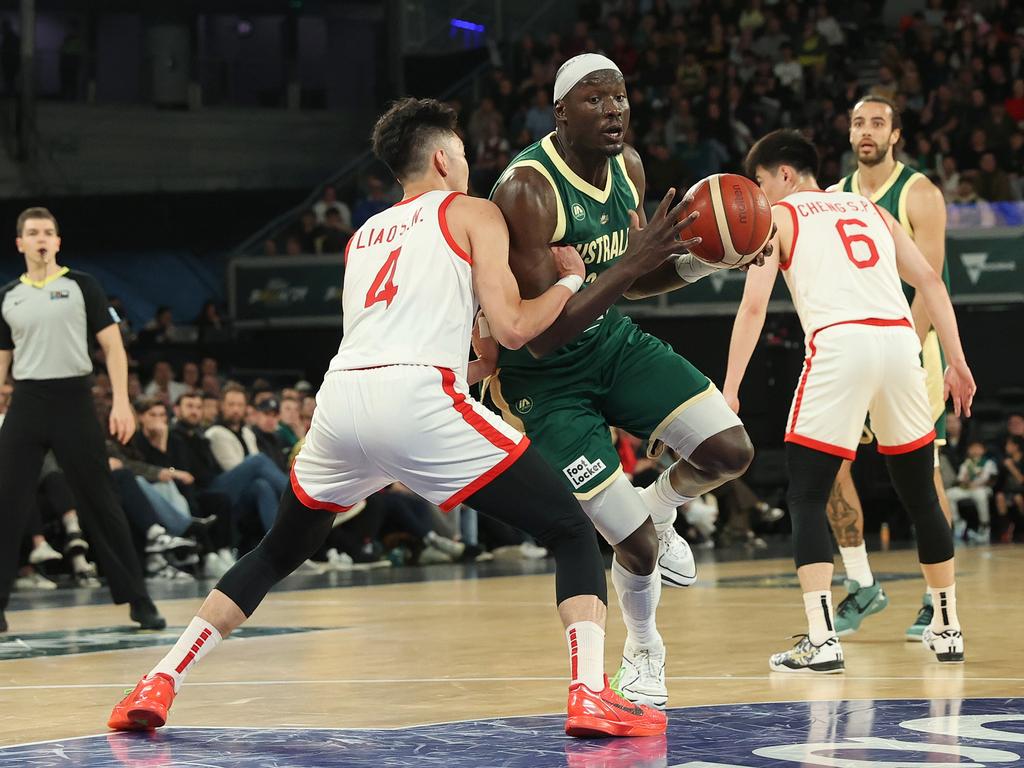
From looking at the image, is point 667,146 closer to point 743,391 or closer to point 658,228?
point 743,391

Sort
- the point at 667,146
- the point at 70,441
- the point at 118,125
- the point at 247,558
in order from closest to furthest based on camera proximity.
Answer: the point at 247,558 < the point at 70,441 < the point at 667,146 < the point at 118,125

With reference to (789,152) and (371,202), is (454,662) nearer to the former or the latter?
(789,152)

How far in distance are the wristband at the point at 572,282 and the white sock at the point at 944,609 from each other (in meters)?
2.16

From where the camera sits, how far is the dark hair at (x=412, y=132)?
4.50m

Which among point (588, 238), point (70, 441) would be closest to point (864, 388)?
point (588, 238)

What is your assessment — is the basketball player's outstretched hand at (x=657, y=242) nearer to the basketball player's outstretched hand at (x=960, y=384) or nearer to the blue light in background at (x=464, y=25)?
the basketball player's outstretched hand at (x=960, y=384)

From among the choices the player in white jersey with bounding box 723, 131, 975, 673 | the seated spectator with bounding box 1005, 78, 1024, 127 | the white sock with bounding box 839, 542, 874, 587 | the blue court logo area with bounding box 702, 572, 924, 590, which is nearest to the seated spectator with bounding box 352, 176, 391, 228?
the seated spectator with bounding box 1005, 78, 1024, 127

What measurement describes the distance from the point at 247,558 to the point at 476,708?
84 centimetres

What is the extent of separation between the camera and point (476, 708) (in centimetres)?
484

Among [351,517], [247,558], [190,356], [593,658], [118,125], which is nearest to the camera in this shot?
[593,658]

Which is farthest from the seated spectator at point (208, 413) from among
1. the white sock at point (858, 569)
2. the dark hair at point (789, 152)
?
the dark hair at point (789, 152)

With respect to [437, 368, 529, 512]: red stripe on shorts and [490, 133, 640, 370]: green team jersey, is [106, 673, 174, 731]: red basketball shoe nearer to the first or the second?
[437, 368, 529, 512]: red stripe on shorts

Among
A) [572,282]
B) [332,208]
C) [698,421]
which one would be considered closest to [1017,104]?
[332,208]

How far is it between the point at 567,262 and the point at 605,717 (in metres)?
1.32
